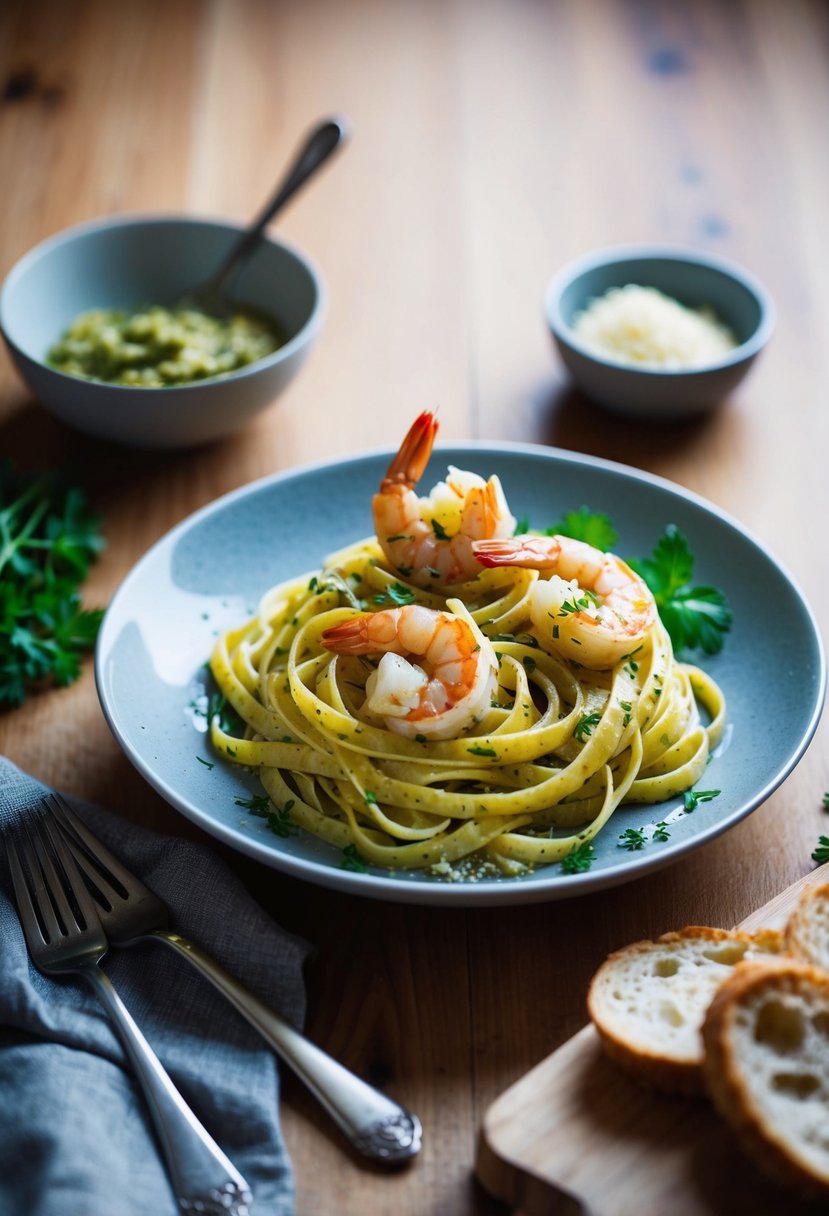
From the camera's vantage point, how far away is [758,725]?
3.10m

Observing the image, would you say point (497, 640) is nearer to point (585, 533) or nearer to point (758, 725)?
point (585, 533)

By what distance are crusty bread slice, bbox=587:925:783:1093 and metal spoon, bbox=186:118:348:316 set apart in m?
3.16

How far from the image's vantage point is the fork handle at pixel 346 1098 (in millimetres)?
2311

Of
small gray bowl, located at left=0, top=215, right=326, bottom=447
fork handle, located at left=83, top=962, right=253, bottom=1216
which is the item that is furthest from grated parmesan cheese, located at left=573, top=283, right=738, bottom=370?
fork handle, located at left=83, top=962, right=253, bottom=1216

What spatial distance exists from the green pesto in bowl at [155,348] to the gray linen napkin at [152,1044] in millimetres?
1808

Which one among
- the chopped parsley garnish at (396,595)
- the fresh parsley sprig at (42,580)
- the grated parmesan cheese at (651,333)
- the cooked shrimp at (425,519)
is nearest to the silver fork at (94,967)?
the fresh parsley sprig at (42,580)

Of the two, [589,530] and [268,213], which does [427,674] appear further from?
[268,213]

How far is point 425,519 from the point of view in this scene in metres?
3.21

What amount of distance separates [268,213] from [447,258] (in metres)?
1.01

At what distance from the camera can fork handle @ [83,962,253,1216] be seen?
221cm

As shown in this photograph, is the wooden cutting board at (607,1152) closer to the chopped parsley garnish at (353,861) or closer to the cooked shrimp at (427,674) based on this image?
the chopped parsley garnish at (353,861)

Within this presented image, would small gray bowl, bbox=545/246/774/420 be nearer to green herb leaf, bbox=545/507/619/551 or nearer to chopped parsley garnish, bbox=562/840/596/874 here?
green herb leaf, bbox=545/507/619/551

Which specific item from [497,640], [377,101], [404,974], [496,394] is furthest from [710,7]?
[404,974]

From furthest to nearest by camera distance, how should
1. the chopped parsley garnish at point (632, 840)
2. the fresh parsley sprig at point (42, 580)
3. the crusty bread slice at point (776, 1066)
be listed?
the fresh parsley sprig at point (42, 580), the chopped parsley garnish at point (632, 840), the crusty bread slice at point (776, 1066)
